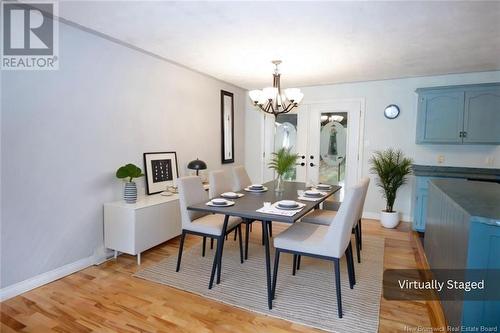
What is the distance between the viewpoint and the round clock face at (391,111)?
15.4 ft

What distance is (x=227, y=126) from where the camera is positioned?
5336 millimetres

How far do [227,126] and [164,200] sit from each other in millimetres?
2326

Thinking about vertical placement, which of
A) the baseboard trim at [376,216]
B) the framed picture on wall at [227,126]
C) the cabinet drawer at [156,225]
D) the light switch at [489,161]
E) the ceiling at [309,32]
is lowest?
the baseboard trim at [376,216]

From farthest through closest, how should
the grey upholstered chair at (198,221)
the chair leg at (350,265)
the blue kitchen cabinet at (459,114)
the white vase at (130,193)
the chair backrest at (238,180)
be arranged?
the blue kitchen cabinet at (459,114) → the chair backrest at (238,180) → the white vase at (130,193) → the grey upholstered chair at (198,221) → the chair leg at (350,265)

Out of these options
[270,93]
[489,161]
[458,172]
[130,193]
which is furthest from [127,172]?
[489,161]

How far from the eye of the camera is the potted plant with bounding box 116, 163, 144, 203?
301cm

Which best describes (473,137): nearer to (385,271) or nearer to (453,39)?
(453,39)

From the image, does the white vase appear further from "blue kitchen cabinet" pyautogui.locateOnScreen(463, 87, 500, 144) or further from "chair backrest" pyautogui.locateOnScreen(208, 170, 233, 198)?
"blue kitchen cabinet" pyautogui.locateOnScreen(463, 87, 500, 144)

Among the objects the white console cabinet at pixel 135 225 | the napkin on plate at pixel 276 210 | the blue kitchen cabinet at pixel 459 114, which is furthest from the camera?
the blue kitchen cabinet at pixel 459 114

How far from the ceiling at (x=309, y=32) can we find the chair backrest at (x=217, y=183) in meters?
1.45

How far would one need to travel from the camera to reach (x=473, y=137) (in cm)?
404

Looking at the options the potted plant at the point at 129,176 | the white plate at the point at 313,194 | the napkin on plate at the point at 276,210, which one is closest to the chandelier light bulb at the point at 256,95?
the white plate at the point at 313,194

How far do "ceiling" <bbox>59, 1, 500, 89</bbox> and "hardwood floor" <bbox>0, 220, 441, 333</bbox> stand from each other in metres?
2.36

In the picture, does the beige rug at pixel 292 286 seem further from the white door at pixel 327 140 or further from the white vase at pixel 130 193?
the white door at pixel 327 140
